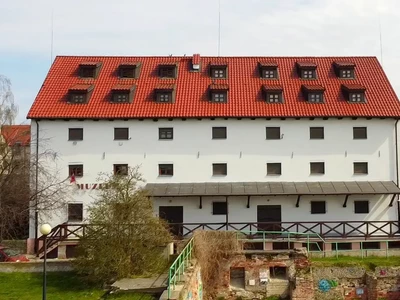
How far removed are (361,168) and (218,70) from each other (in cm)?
1083

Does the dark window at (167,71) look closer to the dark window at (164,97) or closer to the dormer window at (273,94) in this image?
the dark window at (164,97)

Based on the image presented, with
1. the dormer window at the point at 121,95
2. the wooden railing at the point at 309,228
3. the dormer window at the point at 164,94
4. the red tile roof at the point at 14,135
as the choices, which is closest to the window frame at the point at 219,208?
the wooden railing at the point at 309,228

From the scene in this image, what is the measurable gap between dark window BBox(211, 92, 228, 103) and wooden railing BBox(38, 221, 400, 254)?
24.8ft

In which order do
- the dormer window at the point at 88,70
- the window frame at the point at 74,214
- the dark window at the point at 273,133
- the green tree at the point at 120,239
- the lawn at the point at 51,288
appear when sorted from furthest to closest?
1. the dormer window at the point at 88,70
2. the dark window at the point at 273,133
3. the window frame at the point at 74,214
4. the green tree at the point at 120,239
5. the lawn at the point at 51,288

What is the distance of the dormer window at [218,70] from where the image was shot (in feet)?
109

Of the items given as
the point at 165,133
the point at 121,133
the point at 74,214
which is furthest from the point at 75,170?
the point at 165,133

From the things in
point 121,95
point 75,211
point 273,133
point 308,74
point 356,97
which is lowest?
point 75,211

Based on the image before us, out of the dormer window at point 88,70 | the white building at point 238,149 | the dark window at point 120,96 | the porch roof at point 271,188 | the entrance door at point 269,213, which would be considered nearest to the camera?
the porch roof at point 271,188

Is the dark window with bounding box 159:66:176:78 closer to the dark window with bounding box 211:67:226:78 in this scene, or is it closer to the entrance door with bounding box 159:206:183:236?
the dark window with bounding box 211:67:226:78

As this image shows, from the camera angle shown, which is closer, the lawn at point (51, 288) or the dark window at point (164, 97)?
the lawn at point (51, 288)

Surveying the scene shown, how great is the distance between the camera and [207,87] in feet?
106

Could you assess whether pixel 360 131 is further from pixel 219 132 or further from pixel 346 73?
pixel 219 132

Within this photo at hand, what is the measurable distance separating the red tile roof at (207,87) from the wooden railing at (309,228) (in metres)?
6.32

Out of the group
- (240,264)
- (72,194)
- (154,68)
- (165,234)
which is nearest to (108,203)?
(165,234)
